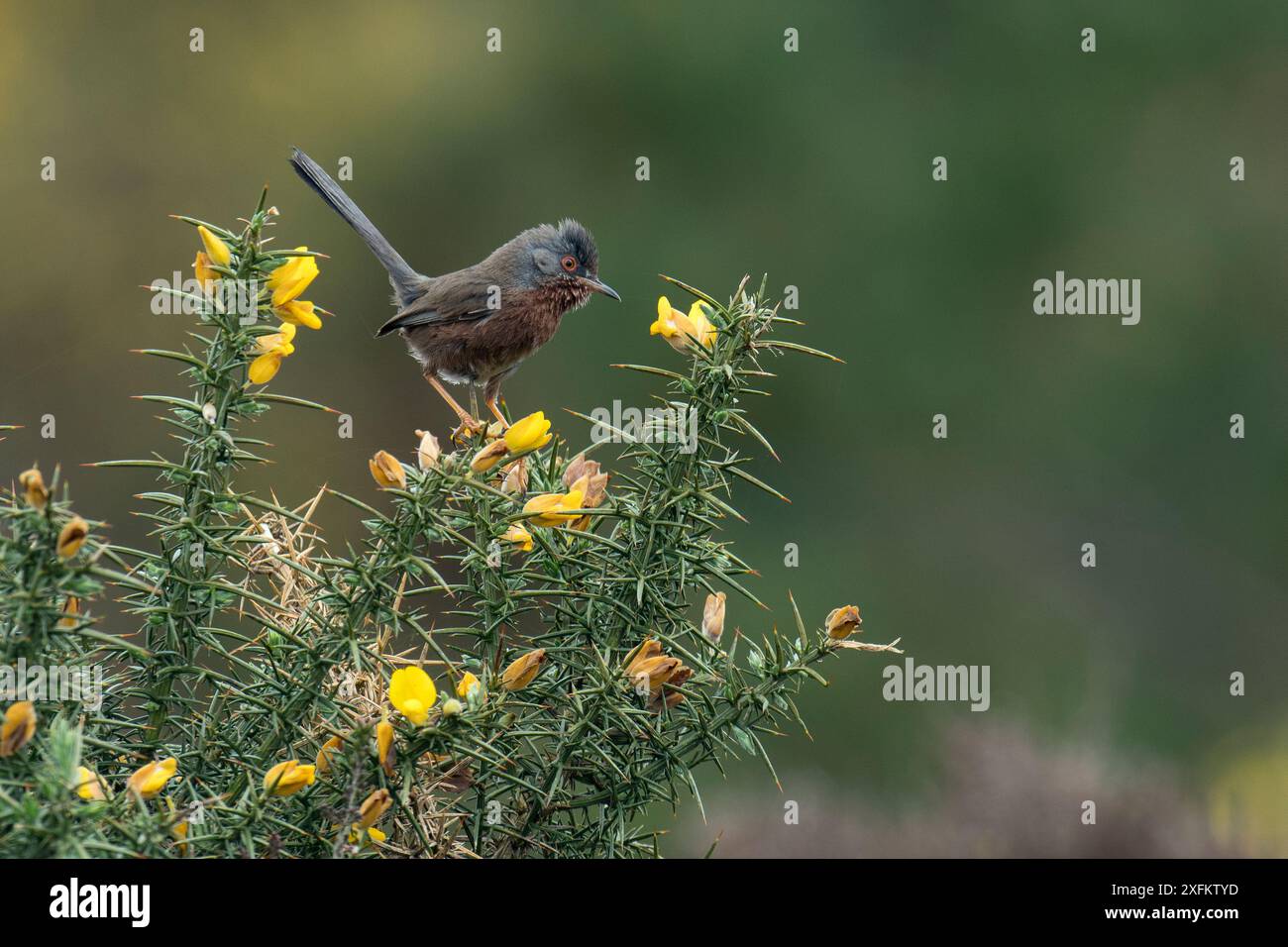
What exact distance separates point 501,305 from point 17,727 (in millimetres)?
2787

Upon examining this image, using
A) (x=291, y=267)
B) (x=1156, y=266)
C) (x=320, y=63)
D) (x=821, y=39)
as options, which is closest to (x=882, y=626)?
(x=1156, y=266)

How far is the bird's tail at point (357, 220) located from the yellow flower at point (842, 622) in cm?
219

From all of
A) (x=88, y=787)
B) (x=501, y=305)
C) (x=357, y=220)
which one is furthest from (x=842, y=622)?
(x=357, y=220)

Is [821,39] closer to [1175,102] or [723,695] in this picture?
[1175,102]

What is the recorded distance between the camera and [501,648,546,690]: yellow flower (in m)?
2.00

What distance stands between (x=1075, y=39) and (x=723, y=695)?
6813 millimetres

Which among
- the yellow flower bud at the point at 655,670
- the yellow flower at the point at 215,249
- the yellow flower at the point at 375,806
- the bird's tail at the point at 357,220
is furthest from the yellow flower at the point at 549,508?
the bird's tail at the point at 357,220

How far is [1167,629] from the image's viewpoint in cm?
725

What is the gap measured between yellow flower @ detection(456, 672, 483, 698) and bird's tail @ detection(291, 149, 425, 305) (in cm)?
200

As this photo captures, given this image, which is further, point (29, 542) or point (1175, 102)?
point (1175, 102)

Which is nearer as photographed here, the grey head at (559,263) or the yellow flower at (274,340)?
the yellow flower at (274,340)

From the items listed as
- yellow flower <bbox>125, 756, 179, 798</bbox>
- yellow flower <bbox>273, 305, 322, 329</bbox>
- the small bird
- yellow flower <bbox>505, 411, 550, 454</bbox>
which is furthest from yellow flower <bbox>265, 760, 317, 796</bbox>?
the small bird

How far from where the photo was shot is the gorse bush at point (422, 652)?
6.13 ft

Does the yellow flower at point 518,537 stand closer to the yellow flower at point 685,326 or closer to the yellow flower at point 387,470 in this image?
the yellow flower at point 387,470
